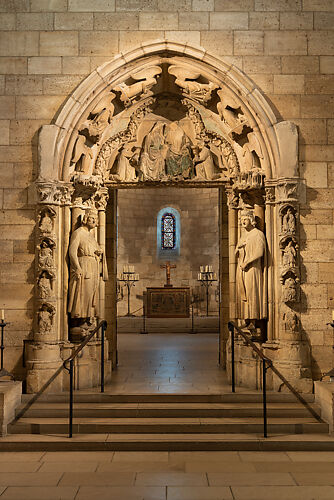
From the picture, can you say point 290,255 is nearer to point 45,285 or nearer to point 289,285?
point 289,285

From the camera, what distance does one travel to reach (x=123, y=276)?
15297mm

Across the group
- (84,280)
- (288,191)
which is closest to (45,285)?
(84,280)

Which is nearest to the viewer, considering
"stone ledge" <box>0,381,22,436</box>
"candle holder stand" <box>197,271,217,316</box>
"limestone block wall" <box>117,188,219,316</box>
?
"stone ledge" <box>0,381,22,436</box>

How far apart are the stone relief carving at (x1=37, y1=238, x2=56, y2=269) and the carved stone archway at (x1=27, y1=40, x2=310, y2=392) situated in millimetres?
13

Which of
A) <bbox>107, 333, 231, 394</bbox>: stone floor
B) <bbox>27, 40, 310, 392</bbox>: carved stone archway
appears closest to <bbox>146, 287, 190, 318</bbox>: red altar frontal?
<bbox>107, 333, 231, 394</bbox>: stone floor

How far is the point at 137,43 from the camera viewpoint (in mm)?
7219

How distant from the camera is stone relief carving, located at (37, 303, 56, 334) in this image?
22.6 feet

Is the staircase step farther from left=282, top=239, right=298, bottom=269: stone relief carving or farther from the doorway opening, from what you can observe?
the doorway opening

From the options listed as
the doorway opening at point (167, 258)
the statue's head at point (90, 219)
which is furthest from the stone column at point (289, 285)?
the doorway opening at point (167, 258)

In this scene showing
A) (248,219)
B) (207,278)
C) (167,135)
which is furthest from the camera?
(207,278)

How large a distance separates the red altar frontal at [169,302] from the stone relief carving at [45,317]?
7.83m

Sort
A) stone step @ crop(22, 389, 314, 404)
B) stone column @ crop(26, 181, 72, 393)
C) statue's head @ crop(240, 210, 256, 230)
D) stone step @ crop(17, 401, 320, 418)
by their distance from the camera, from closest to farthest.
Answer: stone step @ crop(17, 401, 320, 418) < stone step @ crop(22, 389, 314, 404) < stone column @ crop(26, 181, 72, 393) < statue's head @ crop(240, 210, 256, 230)

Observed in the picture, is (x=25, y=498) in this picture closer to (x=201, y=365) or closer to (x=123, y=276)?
(x=201, y=365)

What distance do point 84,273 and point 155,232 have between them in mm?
9687
